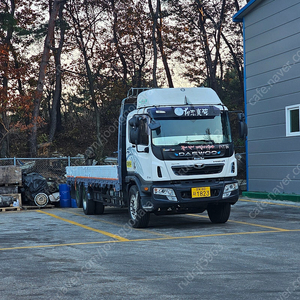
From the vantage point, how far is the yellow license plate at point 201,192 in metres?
10.7

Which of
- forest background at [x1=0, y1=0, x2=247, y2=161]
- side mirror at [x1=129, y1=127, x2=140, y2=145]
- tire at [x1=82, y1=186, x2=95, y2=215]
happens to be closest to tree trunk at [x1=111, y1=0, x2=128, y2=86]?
forest background at [x1=0, y1=0, x2=247, y2=161]

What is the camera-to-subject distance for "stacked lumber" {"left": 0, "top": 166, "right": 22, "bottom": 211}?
17.6m

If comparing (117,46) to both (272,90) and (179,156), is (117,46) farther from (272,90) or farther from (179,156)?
(179,156)

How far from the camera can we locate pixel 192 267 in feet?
22.1

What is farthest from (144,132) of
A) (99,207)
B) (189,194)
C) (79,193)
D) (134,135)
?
(79,193)

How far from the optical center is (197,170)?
1071 centimetres

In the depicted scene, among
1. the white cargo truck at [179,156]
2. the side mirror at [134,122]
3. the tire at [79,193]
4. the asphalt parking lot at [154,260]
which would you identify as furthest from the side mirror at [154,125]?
the tire at [79,193]

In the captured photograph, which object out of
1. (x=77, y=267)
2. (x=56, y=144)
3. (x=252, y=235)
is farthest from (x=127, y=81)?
(x=77, y=267)

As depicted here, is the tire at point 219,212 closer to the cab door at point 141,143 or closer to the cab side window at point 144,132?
the cab door at point 141,143

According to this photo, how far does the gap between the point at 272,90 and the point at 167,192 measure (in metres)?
8.91

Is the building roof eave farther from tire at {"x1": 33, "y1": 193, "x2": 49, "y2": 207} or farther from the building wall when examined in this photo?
tire at {"x1": 33, "y1": 193, "x2": 49, "y2": 207}

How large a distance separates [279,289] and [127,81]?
113ft

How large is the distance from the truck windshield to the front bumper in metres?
0.88

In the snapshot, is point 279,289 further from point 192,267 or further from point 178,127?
point 178,127
